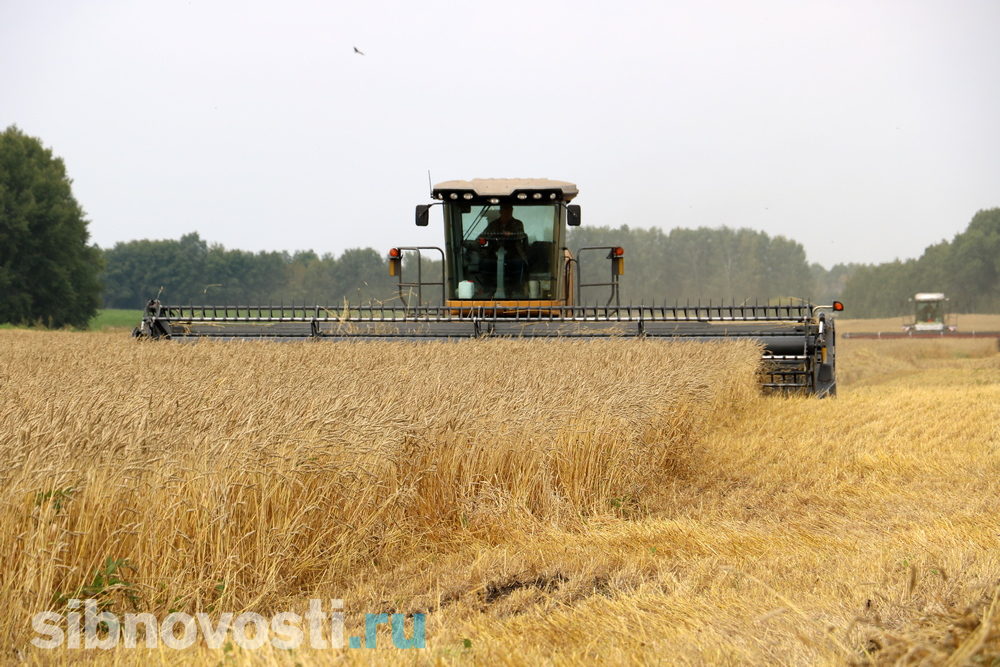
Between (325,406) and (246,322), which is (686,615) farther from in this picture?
(246,322)

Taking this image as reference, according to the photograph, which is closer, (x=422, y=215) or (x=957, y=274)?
(x=422, y=215)

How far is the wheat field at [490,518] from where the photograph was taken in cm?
296

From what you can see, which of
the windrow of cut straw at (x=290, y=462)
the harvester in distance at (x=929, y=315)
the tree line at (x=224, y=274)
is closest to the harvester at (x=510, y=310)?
the windrow of cut straw at (x=290, y=462)

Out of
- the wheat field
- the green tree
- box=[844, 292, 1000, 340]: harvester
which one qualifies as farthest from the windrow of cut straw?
the green tree

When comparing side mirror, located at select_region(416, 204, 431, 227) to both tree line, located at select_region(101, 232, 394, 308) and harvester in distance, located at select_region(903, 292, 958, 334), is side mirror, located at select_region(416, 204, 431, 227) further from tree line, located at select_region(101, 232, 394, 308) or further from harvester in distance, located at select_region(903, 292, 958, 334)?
tree line, located at select_region(101, 232, 394, 308)

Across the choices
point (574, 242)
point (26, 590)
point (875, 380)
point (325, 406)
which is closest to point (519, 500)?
point (325, 406)

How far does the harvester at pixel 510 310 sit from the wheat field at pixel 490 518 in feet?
11.2

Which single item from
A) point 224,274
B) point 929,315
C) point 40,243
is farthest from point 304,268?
point 929,315

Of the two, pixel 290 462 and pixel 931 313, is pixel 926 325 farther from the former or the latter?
pixel 290 462

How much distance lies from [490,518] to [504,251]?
7.86 m

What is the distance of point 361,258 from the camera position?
259 feet

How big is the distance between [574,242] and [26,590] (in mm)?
67188

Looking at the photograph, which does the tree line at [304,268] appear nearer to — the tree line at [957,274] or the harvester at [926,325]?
the tree line at [957,274]

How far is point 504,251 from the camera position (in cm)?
1249
